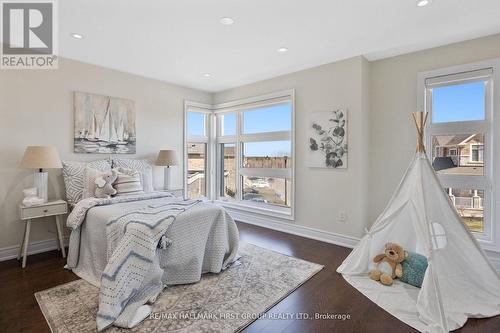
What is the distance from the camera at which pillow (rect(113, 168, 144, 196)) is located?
320 centimetres

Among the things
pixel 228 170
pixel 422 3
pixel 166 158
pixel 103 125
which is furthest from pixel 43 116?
pixel 422 3

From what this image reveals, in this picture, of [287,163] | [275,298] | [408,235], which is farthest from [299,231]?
[275,298]

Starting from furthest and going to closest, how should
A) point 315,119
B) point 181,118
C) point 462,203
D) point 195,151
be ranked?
point 195,151, point 181,118, point 315,119, point 462,203

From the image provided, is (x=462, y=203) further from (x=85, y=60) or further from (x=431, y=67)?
(x=85, y=60)

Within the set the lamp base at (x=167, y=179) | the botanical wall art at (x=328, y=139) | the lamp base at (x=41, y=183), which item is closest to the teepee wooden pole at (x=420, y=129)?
the botanical wall art at (x=328, y=139)

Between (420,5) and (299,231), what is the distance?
3048mm

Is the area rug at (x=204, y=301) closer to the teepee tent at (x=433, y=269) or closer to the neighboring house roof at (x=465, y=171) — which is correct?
the teepee tent at (x=433, y=269)

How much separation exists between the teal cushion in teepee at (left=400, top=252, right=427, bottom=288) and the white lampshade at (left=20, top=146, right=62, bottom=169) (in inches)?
153

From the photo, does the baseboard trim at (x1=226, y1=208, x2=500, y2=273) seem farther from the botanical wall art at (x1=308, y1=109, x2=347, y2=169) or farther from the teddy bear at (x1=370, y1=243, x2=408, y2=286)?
the botanical wall art at (x1=308, y1=109, x2=347, y2=169)

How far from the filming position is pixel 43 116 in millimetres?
3213

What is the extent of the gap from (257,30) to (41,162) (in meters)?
2.78

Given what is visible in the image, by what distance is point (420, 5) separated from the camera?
7.29 ft

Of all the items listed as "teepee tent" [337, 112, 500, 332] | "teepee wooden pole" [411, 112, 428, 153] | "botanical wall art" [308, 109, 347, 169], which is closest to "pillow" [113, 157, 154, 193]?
"botanical wall art" [308, 109, 347, 169]

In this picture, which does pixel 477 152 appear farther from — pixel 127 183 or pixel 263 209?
pixel 127 183
